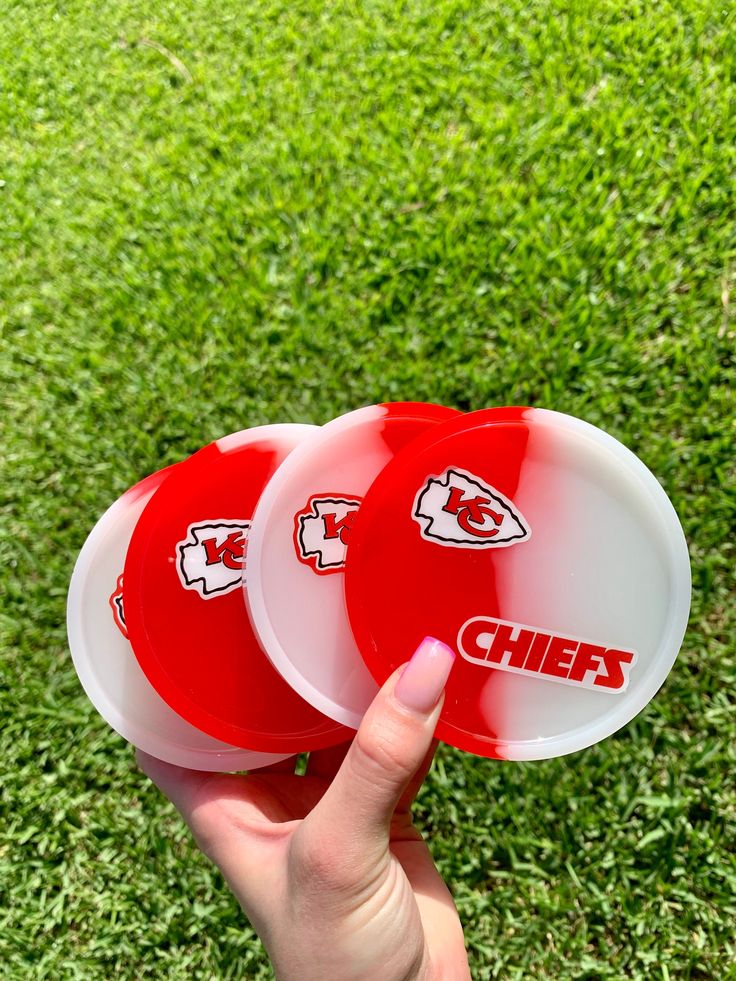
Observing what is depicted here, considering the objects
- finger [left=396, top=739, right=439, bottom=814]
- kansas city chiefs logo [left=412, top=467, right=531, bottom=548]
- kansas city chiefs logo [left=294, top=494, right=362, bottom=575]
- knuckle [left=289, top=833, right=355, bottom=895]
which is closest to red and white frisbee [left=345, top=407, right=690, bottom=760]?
kansas city chiefs logo [left=412, top=467, right=531, bottom=548]

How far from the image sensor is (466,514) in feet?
5.63

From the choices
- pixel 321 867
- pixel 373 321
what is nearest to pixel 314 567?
pixel 321 867

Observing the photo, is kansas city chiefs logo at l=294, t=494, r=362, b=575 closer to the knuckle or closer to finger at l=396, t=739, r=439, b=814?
the knuckle

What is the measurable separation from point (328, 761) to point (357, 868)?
684 mm

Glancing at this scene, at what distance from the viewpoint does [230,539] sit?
1.94 m

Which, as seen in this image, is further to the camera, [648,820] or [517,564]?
[648,820]

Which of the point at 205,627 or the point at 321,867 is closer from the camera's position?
the point at 321,867

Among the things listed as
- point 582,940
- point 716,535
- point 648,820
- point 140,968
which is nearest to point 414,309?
point 716,535

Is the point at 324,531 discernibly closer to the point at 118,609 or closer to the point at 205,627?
the point at 205,627

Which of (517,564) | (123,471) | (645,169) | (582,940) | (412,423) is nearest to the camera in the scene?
(517,564)

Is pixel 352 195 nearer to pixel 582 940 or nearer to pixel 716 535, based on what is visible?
pixel 716 535

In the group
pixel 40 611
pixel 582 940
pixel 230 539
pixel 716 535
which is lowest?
pixel 582 940

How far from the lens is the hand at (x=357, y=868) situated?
1481 millimetres

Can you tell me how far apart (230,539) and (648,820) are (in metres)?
1.68
